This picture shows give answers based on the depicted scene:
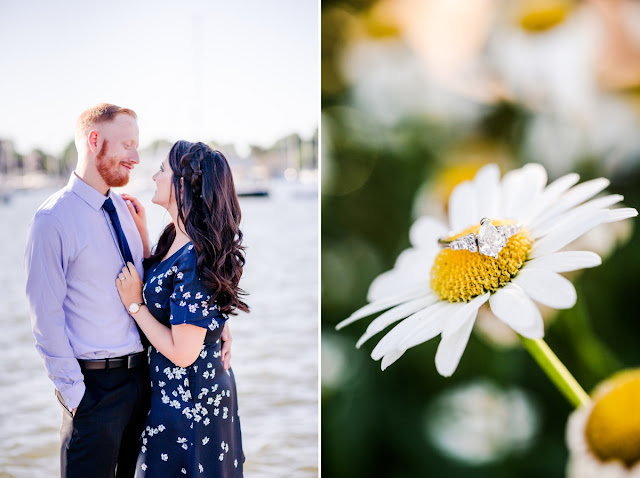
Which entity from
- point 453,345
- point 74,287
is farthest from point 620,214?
point 74,287

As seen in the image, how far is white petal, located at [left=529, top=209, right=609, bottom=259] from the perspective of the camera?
81cm

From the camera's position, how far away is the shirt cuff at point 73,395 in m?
1.05

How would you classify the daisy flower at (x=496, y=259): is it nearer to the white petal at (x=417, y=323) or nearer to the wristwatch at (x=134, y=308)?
the white petal at (x=417, y=323)

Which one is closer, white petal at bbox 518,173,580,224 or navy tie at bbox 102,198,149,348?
white petal at bbox 518,173,580,224

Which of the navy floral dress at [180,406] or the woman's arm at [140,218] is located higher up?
the woman's arm at [140,218]

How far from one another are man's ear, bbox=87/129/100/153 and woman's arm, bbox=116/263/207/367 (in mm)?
215

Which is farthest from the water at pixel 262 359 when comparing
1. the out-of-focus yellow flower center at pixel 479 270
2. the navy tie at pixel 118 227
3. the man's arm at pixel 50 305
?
the out-of-focus yellow flower center at pixel 479 270

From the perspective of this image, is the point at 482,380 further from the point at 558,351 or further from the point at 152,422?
the point at 152,422

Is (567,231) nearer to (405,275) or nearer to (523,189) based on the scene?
(523,189)

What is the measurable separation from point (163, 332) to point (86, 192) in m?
0.28

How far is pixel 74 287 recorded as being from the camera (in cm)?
111

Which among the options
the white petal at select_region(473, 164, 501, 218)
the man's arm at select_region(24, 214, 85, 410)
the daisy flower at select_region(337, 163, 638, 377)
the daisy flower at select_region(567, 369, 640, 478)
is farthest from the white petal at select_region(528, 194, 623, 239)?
the man's arm at select_region(24, 214, 85, 410)

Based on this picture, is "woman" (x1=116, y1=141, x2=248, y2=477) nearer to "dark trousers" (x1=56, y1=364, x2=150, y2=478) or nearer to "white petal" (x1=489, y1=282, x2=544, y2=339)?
"dark trousers" (x1=56, y1=364, x2=150, y2=478)

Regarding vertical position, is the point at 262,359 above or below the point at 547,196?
below
